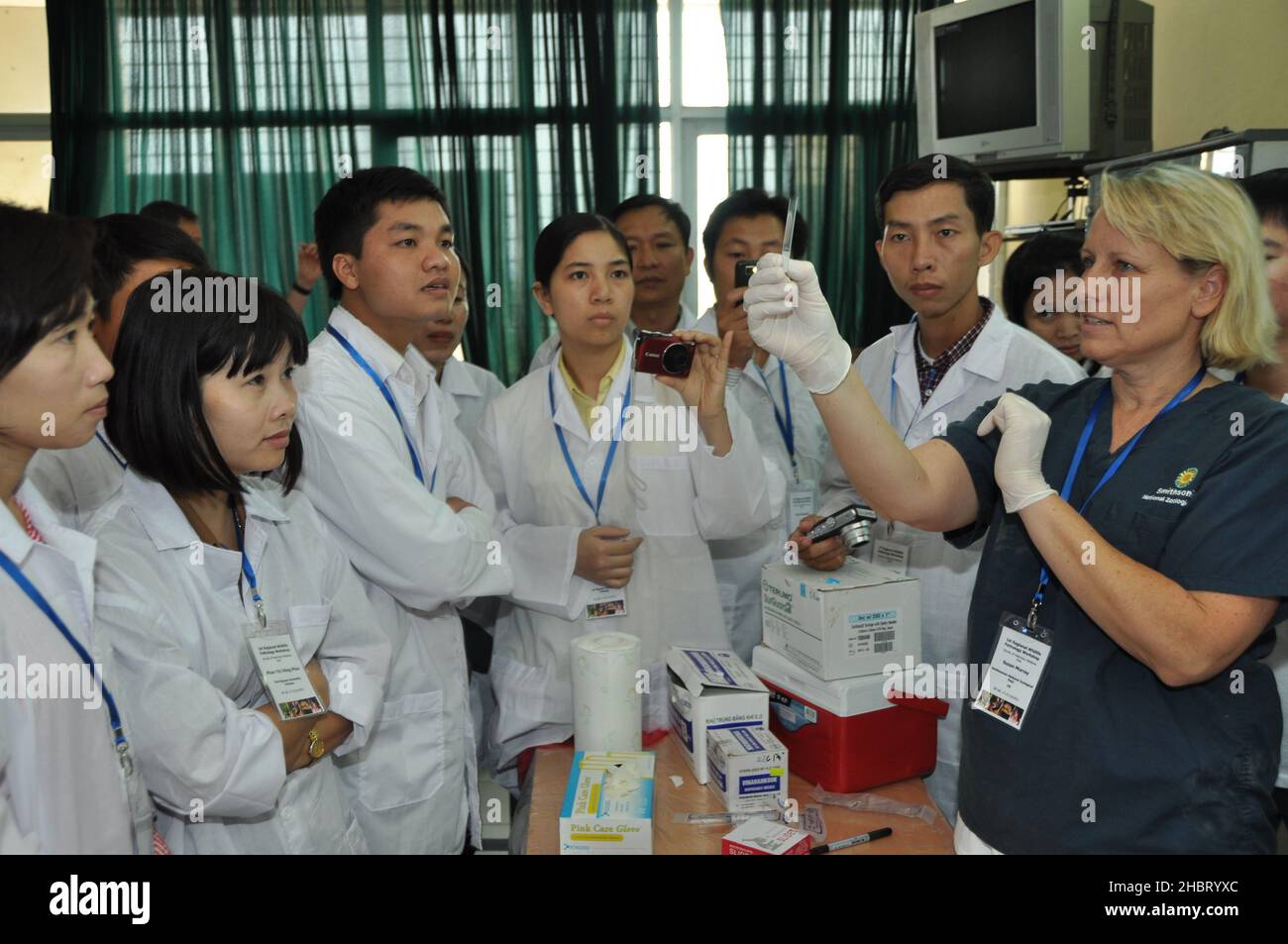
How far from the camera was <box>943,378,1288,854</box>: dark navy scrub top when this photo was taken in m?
1.19

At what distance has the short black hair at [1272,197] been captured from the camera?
1.62 metres

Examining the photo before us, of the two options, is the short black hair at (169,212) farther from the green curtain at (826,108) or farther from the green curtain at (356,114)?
the green curtain at (826,108)

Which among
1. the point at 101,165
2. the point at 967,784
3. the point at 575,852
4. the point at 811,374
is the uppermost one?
the point at 101,165

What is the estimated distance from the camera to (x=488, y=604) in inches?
102

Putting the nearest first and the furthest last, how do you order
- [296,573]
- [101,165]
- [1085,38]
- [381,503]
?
1. [296,573]
2. [381,503]
3. [1085,38]
4. [101,165]

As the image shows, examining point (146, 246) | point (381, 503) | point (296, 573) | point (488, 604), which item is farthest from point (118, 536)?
point (488, 604)

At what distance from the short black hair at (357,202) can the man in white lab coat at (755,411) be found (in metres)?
0.82

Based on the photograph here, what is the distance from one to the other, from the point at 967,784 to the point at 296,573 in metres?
1.09

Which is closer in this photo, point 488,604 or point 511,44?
point 488,604

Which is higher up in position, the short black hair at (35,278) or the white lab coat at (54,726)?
the short black hair at (35,278)

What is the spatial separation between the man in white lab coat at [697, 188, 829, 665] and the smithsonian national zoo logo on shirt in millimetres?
1258

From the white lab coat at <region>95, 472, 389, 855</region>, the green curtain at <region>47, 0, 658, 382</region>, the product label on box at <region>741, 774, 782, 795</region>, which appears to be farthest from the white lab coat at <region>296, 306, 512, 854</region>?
the green curtain at <region>47, 0, 658, 382</region>

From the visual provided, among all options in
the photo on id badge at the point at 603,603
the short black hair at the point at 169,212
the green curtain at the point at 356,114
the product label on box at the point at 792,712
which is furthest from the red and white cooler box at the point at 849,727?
the green curtain at the point at 356,114

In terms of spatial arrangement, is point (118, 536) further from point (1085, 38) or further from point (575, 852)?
point (1085, 38)
